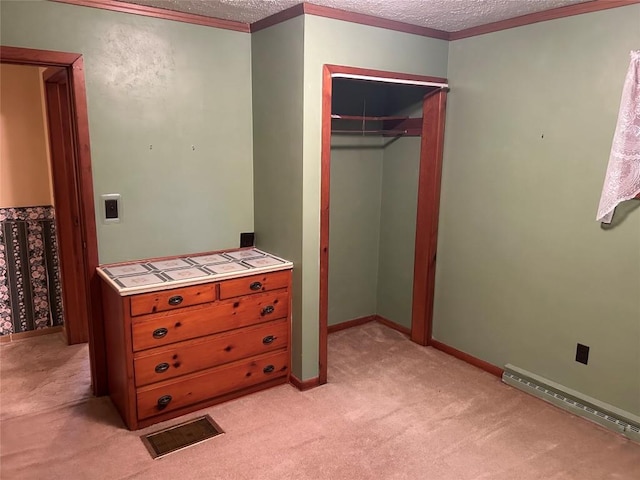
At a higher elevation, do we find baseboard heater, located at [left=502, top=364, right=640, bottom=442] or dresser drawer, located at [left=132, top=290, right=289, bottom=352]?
dresser drawer, located at [left=132, top=290, right=289, bottom=352]

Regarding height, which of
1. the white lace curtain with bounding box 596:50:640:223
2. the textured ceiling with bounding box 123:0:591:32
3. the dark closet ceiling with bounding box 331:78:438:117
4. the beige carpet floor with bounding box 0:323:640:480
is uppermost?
the textured ceiling with bounding box 123:0:591:32

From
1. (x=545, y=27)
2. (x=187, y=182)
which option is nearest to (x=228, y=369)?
(x=187, y=182)

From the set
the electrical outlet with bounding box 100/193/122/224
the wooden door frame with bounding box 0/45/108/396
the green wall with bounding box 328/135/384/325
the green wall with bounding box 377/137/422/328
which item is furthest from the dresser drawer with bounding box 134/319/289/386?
the green wall with bounding box 377/137/422/328

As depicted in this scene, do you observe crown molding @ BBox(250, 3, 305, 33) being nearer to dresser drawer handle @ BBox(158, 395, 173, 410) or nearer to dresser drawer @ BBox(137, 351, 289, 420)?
dresser drawer @ BBox(137, 351, 289, 420)

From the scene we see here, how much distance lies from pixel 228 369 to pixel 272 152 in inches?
54.5

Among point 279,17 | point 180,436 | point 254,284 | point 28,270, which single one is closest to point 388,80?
point 279,17

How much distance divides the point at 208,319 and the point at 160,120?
4.09ft

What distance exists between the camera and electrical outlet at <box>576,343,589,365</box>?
2820mm

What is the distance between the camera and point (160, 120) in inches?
115

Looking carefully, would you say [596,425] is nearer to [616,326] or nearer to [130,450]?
[616,326]

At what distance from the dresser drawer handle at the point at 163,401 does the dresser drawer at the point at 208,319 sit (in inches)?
12.4

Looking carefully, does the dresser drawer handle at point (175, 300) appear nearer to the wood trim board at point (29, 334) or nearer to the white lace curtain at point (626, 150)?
the wood trim board at point (29, 334)

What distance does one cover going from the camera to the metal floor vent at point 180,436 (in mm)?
2473

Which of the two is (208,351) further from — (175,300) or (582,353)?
(582,353)
